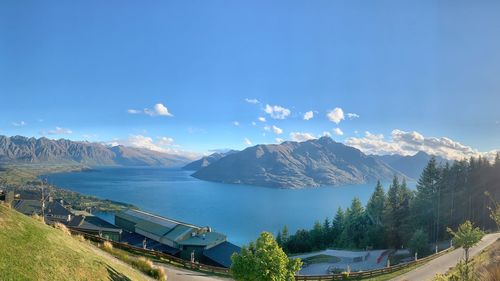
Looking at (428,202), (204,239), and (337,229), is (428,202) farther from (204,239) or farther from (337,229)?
(204,239)

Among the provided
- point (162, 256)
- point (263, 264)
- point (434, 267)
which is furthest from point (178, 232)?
point (263, 264)

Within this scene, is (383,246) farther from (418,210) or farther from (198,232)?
(198,232)

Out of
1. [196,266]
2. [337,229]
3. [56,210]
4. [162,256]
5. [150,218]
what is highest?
[162,256]

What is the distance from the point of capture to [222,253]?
53.6 m

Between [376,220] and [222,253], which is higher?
[376,220]

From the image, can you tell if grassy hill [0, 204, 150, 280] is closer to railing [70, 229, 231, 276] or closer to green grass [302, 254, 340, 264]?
railing [70, 229, 231, 276]

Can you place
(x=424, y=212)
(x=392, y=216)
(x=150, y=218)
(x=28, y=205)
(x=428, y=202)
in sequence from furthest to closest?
(x=28, y=205), (x=150, y=218), (x=392, y=216), (x=428, y=202), (x=424, y=212)

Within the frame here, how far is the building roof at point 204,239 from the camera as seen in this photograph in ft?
181

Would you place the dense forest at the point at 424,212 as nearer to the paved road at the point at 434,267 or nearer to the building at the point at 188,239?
the building at the point at 188,239

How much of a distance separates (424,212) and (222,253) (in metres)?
35.8

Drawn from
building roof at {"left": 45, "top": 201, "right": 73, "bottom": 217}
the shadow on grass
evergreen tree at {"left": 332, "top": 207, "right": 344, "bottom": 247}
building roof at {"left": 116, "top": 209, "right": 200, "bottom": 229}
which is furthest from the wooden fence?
building roof at {"left": 45, "top": 201, "right": 73, "bottom": 217}

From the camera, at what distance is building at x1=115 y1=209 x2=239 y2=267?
5362 centimetres

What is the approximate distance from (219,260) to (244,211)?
313 ft

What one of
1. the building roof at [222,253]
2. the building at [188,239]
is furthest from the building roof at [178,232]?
the building roof at [222,253]
